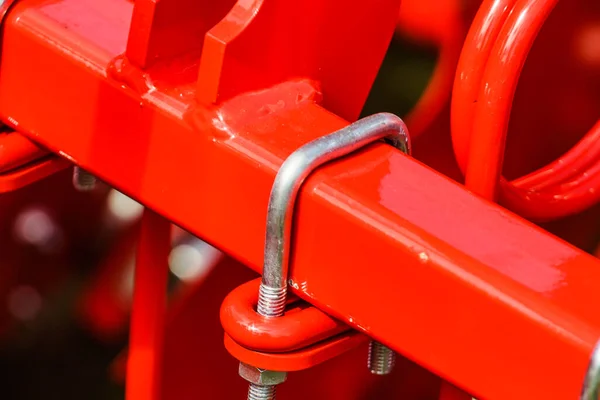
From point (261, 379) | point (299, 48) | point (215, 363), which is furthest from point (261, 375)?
point (215, 363)

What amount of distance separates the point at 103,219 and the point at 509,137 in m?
0.56

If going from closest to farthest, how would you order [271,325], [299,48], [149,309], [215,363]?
[271,325]
[299,48]
[149,309]
[215,363]

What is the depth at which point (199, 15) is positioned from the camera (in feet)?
2.25

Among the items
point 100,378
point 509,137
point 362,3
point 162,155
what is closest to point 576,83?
point 509,137

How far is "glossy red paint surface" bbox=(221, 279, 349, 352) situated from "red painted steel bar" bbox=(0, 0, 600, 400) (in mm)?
12

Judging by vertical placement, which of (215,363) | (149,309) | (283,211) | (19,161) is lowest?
(215,363)

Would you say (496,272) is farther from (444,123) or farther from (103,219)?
(103,219)

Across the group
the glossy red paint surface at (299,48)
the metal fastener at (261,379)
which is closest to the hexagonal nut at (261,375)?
the metal fastener at (261,379)

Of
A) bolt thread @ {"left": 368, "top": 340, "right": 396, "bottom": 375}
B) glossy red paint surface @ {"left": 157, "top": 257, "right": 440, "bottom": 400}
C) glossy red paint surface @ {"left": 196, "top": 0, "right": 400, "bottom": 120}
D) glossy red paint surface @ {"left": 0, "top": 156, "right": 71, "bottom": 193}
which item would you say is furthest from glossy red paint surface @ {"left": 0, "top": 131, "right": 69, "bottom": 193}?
glossy red paint surface @ {"left": 157, "top": 257, "right": 440, "bottom": 400}

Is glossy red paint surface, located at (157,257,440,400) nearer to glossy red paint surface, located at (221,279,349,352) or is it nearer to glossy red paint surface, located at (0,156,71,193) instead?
glossy red paint surface, located at (0,156,71,193)

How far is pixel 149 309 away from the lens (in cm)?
79

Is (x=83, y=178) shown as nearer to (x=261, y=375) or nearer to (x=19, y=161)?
(x=19, y=161)

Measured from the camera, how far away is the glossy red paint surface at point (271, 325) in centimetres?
55

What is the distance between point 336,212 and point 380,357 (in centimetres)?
12
